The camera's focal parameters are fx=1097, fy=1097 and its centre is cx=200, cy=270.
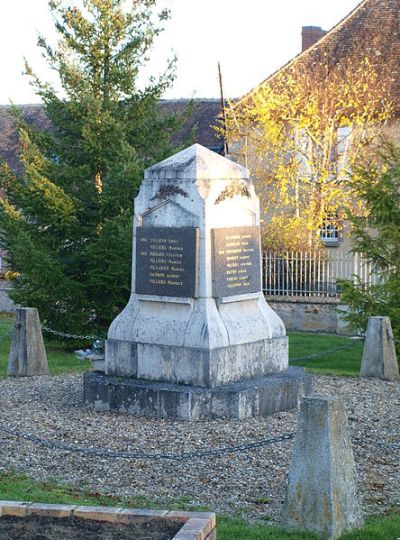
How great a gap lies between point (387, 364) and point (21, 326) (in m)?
5.41

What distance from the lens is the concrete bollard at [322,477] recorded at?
25.8 ft

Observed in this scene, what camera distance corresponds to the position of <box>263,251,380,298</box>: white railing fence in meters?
25.6

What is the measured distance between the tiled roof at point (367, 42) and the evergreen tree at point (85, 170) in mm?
11141

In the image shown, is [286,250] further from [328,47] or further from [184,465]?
[184,465]

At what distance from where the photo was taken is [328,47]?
114 ft

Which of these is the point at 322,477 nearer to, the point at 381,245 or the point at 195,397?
the point at 195,397

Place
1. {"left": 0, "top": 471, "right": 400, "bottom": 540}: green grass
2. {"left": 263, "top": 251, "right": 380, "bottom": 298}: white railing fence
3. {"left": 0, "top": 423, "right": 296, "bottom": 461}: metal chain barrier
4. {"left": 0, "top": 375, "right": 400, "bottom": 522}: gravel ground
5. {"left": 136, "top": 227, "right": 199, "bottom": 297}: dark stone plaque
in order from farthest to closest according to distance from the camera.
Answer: {"left": 263, "top": 251, "right": 380, "bottom": 298}: white railing fence < {"left": 136, "top": 227, "right": 199, "bottom": 297}: dark stone plaque < {"left": 0, "top": 423, "right": 296, "bottom": 461}: metal chain barrier < {"left": 0, "top": 375, "right": 400, "bottom": 522}: gravel ground < {"left": 0, "top": 471, "right": 400, "bottom": 540}: green grass

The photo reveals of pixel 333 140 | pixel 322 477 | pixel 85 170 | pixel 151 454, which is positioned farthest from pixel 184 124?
pixel 322 477

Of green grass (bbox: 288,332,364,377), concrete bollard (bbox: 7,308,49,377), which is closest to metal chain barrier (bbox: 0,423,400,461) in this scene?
concrete bollard (bbox: 7,308,49,377)

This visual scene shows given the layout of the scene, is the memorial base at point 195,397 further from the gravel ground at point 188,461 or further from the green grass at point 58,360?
the green grass at point 58,360

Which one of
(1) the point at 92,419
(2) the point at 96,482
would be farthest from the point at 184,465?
(1) the point at 92,419

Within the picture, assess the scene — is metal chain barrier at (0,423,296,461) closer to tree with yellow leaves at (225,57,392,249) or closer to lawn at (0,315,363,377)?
lawn at (0,315,363,377)

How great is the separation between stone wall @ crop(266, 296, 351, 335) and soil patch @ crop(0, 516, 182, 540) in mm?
18851

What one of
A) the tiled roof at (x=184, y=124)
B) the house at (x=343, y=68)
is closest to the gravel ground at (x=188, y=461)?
the house at (x=343, y=68)
